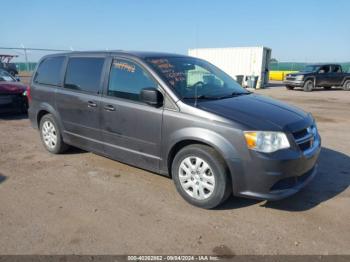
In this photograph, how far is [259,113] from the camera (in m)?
3.61

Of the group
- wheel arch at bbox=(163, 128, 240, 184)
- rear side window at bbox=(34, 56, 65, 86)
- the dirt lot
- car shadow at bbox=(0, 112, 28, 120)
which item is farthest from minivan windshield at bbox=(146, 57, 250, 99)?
car shadow at bbox=(0, 112, 28, 120)

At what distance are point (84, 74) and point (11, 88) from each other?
196 inches

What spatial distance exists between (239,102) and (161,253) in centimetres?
209

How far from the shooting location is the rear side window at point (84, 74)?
4.60 m

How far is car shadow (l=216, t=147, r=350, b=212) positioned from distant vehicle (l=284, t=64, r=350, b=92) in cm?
1691

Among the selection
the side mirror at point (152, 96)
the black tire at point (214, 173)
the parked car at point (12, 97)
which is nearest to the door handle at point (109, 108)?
the side mirror at point (152, 96)

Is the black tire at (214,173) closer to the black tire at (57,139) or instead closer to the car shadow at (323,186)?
the car shadow at (323,186)

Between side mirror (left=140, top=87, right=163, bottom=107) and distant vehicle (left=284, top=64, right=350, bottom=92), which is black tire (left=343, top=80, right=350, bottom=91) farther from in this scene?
side mirror (left=140, top=87, right=163, bottom=107)

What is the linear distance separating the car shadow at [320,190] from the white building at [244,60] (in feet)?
62.9

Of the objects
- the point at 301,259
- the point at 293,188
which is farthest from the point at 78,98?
the point at 301,259

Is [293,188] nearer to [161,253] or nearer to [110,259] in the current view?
[161,253]

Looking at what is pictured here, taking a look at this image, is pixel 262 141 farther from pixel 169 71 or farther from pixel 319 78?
A: pixel 319 78

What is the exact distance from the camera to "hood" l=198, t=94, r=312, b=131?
3340mm

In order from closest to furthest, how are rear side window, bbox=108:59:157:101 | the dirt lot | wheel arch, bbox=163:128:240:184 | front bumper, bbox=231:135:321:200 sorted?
the dirt lot, front bumper, bbox=231:135:321:200, wheel arch, bbox=163:128:240:184, rear side window, bbox=108:59:157:101
